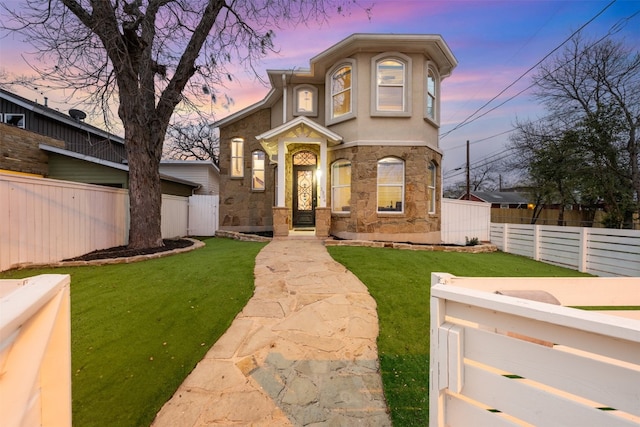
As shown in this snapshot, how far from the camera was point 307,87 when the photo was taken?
Answer: 11.3 meters

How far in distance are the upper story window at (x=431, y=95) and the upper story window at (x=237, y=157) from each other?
7.88 metres

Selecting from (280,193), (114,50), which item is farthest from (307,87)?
(114,50)

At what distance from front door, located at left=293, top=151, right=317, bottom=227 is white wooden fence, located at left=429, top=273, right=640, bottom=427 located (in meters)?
9.97

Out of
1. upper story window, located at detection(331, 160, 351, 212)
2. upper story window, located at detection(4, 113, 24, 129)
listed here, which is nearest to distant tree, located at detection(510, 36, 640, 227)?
upper story window, located at detection(331, 160, 351, 212)

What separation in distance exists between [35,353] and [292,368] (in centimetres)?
211

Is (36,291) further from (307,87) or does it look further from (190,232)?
(190,232)

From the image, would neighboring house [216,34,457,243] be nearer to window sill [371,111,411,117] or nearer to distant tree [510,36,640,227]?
window sill [371,111,411,117]

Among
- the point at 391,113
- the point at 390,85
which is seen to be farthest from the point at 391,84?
the point at 391,113

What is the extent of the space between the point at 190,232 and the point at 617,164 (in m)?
19.5

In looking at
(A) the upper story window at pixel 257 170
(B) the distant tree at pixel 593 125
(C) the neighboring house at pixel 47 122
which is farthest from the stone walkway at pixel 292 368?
(B) the distant tree at pixel 593 125

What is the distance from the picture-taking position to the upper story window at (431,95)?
9.70 metres

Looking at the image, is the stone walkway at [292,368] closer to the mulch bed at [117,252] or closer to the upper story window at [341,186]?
the mulch bed at [117,252]

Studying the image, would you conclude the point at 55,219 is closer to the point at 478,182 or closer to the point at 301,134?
the point at 301,134

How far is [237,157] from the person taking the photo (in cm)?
1233
